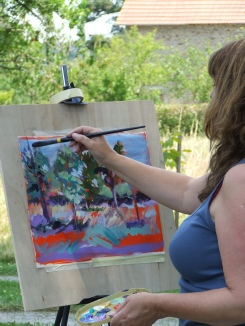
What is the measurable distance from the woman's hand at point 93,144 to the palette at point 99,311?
1.94 feet

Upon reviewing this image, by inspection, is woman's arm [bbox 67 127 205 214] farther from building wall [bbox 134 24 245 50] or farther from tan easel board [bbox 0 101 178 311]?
building wall [bbox 134 24 245 50]

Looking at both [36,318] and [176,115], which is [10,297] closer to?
[36,318]

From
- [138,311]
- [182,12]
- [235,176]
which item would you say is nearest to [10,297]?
[138,311]

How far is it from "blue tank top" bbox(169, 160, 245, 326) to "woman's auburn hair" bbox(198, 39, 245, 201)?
0.10 m

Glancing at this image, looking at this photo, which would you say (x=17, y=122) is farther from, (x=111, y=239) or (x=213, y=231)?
(x=213, y=231)

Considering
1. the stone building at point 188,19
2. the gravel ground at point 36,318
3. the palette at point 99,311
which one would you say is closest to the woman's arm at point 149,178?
the palette at point 99,311

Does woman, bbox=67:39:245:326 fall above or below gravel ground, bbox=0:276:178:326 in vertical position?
above

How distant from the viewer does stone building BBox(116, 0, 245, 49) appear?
1117 inches

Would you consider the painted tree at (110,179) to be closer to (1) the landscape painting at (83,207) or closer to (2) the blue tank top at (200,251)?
(1) the landscape painting at (83,207)

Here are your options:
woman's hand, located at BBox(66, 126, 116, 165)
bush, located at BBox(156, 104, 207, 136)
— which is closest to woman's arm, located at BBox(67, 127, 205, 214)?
woman's hand, located at BBox(66, 126, 116, 165)

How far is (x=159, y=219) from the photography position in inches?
125

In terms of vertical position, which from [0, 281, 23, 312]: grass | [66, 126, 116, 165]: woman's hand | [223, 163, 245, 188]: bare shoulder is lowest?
[0, 281, 23, 312]: grass

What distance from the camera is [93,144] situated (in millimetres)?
2896

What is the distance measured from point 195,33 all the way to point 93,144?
26.8 m
